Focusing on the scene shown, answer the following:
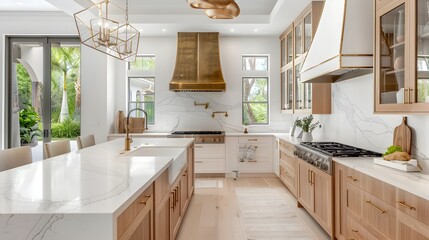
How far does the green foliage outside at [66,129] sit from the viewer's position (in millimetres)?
5824

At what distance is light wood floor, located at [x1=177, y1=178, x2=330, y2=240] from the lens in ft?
10.1

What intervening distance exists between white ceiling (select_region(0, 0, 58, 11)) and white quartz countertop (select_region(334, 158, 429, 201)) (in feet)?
→ 17.8

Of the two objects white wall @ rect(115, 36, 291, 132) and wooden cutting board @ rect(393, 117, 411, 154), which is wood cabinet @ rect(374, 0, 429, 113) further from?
white wall @ rect(115, 36, 291, 132)

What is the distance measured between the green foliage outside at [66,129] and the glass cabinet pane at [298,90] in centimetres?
428

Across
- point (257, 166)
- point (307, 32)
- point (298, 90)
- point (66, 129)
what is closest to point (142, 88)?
point (66, 129)

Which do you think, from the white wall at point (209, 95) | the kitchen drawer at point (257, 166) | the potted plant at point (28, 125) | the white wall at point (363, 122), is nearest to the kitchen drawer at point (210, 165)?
the kitchen drawer at point (257, 166)

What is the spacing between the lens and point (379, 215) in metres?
2.01

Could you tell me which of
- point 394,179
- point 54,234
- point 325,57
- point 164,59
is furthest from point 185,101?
point 54,234

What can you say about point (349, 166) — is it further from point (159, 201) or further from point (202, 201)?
point (202, 201)

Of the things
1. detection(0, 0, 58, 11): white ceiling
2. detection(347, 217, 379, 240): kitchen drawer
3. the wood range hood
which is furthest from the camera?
detection(0, 0, 58, 11): white ceiling

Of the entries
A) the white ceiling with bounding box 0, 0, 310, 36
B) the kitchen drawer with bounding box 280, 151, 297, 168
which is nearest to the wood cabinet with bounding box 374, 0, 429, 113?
the kitchen drawer with bounding box 280, 151, 297, 168

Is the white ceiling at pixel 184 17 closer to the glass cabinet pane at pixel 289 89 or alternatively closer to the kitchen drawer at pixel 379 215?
the glass cabinet pane at pixel 289 89

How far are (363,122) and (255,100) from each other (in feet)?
10.5

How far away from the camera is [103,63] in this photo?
5.66m
